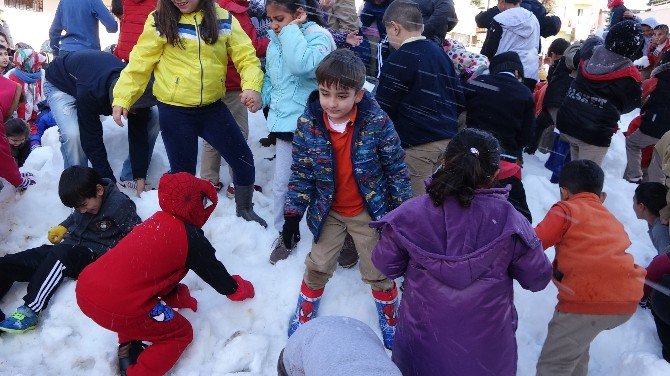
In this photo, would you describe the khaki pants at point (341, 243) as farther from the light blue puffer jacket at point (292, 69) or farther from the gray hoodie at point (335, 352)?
the gray hoodie at point (335, 352)

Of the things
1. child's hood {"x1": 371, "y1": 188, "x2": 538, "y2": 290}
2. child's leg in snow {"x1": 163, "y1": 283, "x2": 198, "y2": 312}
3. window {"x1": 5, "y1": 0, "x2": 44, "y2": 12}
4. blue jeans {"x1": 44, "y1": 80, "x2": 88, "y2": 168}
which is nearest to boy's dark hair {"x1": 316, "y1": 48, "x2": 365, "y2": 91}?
child's hood {"x1": 371, "y1": 188, "x2": 538, "y2": 290}

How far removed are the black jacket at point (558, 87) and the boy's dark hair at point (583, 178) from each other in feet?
10.4

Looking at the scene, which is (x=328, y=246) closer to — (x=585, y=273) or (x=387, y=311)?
(x=387, y=311)

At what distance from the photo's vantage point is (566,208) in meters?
2.62

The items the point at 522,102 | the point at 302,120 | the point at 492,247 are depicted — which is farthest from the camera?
the point at 522,102

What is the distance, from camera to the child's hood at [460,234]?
188 cm

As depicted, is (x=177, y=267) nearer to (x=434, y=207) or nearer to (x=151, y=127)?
(x=434, y=207)

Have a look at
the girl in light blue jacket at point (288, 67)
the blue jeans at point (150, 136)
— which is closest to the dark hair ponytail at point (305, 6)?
the girl in light blue jacket at point (288, 67)

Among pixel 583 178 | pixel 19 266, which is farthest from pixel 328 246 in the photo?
pixel 19 266

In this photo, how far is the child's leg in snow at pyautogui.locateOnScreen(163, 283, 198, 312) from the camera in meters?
2.91

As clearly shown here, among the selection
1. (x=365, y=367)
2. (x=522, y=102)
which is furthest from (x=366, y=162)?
(x=522, y=102)

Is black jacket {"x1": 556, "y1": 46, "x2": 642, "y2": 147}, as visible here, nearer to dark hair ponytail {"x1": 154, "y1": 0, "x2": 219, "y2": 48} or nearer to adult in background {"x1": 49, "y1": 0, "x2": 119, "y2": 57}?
dark hair ponytail {"x1": 154, "y1": 0, "x2": 219, "y2": 48}

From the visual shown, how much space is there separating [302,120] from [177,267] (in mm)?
1110

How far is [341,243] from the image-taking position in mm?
2979
